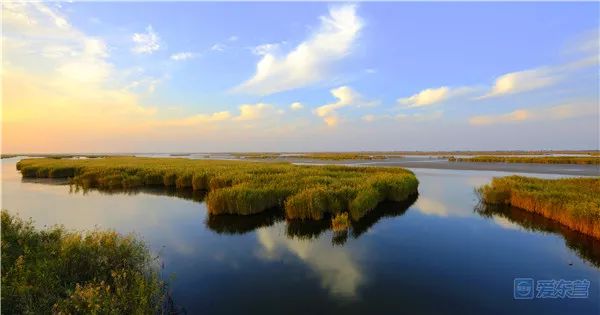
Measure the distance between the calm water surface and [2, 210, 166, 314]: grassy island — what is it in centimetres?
167

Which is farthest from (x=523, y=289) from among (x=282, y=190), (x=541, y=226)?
(x=282, y=190)

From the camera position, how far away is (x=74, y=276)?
8.00m

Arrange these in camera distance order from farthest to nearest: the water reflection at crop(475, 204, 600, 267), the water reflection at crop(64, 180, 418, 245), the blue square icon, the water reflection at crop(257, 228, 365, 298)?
the water reflection at crop(64, 180, 418, 245), the water reflection at crop(475, 204, 600, 267), the water reflection at crop(257, 228, 365, 298), the blue square icon

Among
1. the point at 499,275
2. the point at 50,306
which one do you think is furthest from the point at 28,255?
the point at 499,275

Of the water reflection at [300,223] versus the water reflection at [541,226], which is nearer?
the water reflection at [541,226]

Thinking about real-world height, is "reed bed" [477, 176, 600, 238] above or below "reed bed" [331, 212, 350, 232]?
above

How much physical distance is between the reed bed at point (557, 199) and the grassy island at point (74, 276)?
17940 millimetres

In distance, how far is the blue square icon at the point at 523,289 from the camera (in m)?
9.68

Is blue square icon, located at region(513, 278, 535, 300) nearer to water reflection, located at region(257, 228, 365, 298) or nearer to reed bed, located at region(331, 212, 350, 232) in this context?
water reflection, located at region(257, 228, 365, 298)

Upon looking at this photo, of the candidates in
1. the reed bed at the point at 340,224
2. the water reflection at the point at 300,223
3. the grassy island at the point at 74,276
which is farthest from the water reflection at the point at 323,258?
the grassy island at the point at 74,276

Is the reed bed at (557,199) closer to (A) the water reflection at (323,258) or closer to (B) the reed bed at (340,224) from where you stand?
(B) the reed bed at (340,224)

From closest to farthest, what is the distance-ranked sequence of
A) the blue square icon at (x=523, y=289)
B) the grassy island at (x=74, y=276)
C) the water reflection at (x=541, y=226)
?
the grassy island at (x=74, y=276) < the blue square icon at (x=523, y=289) < the water reflection at (x=541, y=226)

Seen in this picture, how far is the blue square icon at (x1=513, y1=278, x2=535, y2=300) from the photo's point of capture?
9.68 metres

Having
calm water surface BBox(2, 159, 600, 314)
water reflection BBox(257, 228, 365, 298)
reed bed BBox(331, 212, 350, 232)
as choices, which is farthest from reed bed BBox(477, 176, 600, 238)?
water reflection BBox(257, 228, 365, 298)
